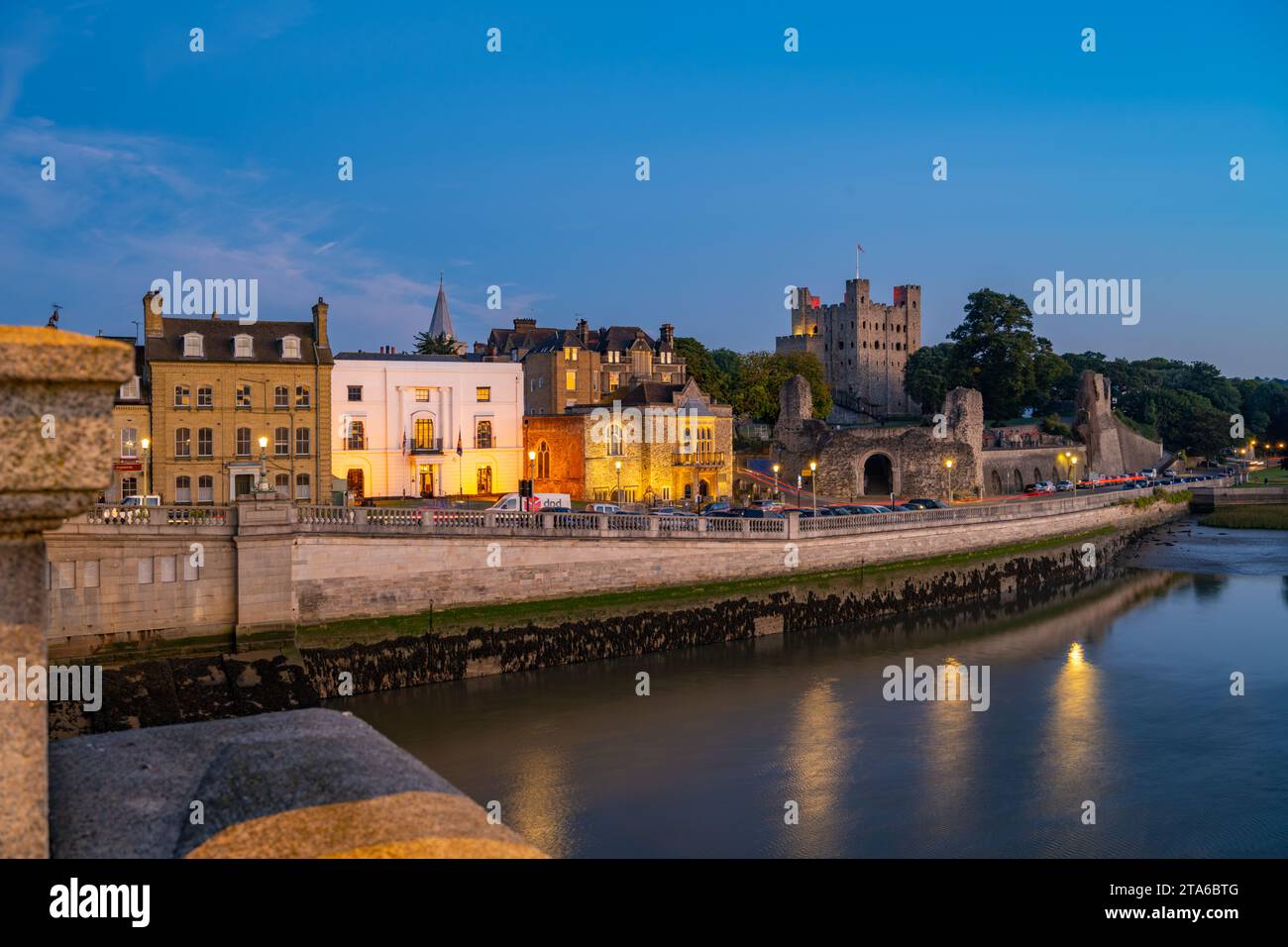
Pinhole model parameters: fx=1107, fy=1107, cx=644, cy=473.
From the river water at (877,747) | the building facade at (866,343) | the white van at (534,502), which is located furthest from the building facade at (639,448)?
the building facade at (866,343)

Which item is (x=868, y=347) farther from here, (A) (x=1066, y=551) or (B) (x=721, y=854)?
(B) (x=721, y=854)

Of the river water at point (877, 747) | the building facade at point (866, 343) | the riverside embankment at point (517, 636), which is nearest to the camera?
the river water at point (877, 747)

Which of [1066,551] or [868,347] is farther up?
[868,347]

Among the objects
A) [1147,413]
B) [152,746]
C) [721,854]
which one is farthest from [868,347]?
[152,746]

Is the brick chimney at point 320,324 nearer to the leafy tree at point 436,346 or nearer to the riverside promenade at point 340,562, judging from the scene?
the riverside promenade at point 340,562

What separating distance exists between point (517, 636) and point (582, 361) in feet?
138

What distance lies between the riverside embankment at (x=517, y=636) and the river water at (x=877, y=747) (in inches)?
31.1

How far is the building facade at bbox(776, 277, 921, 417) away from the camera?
125062mm

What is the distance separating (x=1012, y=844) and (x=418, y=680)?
15224 millimetres

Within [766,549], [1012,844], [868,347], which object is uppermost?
[868,347]

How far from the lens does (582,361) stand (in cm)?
7012

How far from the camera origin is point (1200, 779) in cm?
2064

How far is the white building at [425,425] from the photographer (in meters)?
45.6

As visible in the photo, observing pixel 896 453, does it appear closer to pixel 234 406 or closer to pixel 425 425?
pixel 425 425
